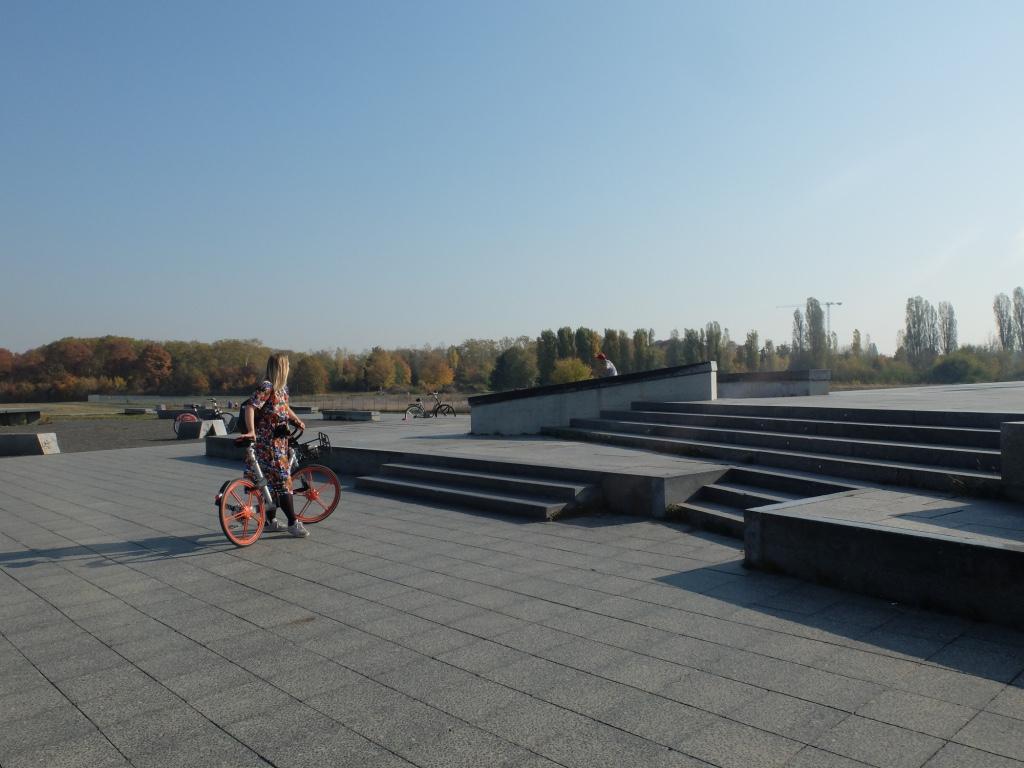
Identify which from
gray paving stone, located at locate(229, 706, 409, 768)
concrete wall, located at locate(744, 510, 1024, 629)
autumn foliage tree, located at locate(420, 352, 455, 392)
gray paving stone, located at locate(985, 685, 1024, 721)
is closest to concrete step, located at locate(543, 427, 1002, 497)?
concrete wall, located at locate(744, 510, 1024, 629)

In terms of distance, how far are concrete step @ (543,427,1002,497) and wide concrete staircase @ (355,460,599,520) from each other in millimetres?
2019

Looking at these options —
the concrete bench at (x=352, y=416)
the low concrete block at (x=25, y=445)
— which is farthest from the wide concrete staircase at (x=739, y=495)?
the concrete bench at (x=352, y=416)

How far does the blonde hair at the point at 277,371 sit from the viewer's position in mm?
7172

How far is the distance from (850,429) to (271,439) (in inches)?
255

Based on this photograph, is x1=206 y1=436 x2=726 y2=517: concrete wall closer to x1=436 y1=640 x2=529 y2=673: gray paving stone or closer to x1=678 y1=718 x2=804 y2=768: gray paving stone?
x1=436 y1=640 x2=529 y2=673: gray paving stone

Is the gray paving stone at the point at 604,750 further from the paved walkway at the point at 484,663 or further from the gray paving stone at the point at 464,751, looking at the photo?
the gray paving stone at the point at 464,751

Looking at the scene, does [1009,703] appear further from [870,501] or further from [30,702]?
[30,702]

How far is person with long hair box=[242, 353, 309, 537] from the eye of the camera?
23.5ft

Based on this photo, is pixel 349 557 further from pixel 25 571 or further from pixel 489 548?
pixel 25 571

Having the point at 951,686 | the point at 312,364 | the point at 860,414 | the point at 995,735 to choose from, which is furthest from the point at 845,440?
the point at 312,364

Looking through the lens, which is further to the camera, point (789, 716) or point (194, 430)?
point (194, 430)

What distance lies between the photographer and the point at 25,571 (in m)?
6.58

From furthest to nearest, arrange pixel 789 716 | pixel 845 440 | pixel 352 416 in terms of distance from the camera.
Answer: pixel 352 416, pixel 845 440, pixel 789 716

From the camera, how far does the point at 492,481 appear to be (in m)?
9.35
